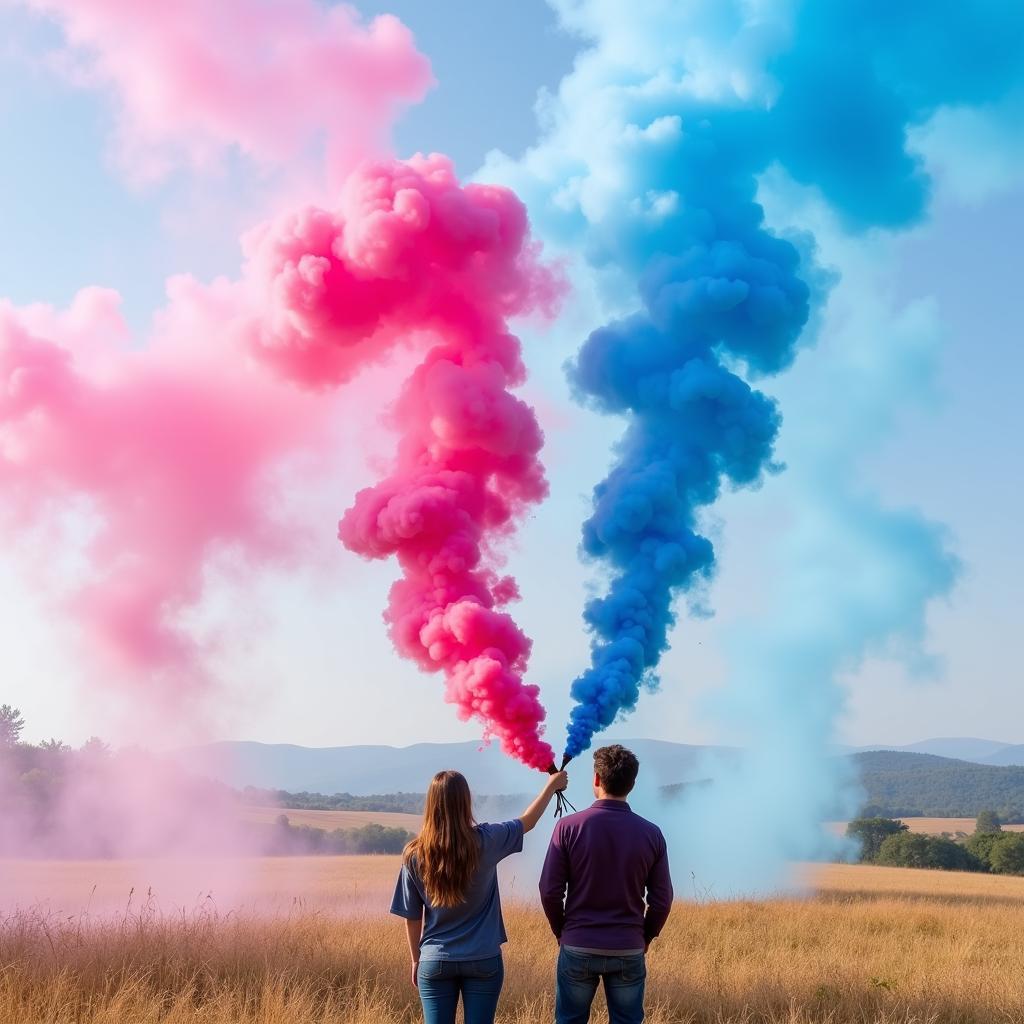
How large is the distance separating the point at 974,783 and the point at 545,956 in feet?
681

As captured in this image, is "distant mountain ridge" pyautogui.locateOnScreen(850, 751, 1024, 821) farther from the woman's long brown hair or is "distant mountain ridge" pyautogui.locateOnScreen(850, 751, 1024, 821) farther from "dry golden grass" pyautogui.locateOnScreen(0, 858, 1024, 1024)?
the woman's long brown hair

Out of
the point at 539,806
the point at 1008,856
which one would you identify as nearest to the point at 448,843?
the point at 539,806

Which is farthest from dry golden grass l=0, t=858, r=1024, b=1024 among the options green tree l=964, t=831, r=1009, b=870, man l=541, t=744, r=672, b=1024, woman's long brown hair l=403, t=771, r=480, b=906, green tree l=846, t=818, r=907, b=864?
green tree l=846, t=818, r=907, b=864

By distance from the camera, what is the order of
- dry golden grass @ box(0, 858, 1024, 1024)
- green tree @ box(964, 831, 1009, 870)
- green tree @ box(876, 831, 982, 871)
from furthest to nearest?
green tree @ box(964, 831, 1009, 870) → green tree @ box(876, 831, 982, 871) → dry golden grass @ box(0, 858, 1024, 1024)

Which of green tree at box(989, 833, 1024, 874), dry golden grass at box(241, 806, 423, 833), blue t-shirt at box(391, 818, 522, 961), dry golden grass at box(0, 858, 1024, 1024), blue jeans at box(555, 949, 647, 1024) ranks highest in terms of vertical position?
blue t-shirt at box(391, 818, 522, 961)

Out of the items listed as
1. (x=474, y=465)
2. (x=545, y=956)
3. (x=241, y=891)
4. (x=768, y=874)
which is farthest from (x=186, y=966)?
(x=768, y=874)

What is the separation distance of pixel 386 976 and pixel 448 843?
8302mm

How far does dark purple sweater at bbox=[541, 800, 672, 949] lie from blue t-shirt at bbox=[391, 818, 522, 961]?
1.35ft

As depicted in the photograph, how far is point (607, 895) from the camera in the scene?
7.30 metres

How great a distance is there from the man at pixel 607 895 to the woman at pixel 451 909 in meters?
0.56

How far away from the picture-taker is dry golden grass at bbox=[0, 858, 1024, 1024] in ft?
38.2

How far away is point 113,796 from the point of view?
141 ft

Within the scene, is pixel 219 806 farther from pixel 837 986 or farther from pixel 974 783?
pixel 974 783

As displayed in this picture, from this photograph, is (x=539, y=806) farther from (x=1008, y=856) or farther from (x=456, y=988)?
(x=1008, y=856)
